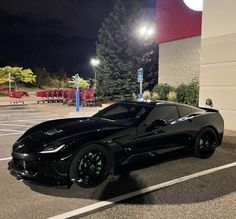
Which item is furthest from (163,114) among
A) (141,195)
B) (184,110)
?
(141,195)

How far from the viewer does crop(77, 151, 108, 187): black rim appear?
14.5 feet

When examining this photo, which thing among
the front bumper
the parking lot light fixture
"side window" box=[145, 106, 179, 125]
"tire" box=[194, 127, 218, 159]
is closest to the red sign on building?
the parking lot light fixture

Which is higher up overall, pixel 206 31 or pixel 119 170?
pixel 206 31

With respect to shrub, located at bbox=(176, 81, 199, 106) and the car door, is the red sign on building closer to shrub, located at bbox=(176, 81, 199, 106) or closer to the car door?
shrub, located at bbox=(176, 81, 199, 106)

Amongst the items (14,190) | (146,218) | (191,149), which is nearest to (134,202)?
(146,218)

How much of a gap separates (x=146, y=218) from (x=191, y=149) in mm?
2714

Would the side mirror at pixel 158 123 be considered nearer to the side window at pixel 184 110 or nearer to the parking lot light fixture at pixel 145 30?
the side window at pixel 184 110

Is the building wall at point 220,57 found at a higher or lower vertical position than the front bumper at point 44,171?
higher

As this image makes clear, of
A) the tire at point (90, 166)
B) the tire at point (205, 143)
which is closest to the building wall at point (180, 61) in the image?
the tire at point (205, 143)

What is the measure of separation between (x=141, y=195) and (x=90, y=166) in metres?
0.84

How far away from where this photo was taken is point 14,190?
4445mm

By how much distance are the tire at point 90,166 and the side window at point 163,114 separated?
3.64 ft

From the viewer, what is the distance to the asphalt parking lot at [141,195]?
3.73m

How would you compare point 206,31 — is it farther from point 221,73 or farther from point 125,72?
point 125,72
